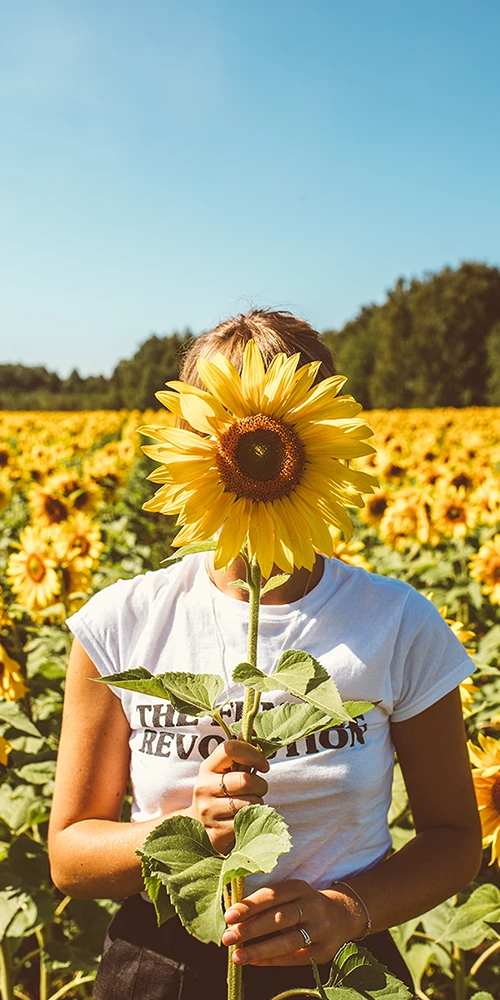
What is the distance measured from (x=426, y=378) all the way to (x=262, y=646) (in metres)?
48.0

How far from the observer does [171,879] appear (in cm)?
102

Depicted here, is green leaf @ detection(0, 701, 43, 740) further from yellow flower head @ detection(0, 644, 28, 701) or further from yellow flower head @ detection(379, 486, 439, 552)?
yellow flower head @ detection(379, 486, 439, 552)

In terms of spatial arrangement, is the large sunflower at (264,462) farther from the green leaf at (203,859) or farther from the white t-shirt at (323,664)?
the white t-shirt at (323,664)

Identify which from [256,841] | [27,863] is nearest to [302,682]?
[256,841]

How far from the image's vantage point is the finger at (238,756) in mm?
1062

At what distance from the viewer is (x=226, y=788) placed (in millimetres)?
1086

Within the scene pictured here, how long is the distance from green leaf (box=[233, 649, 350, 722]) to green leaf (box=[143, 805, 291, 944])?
0.17 m

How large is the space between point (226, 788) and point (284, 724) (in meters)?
0.12

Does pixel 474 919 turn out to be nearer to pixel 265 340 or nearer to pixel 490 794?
pixel 490 794

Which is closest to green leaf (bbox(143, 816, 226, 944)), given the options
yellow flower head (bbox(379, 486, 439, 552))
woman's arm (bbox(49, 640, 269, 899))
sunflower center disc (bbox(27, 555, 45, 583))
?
woman's arm (bbox(49, 640, 269, 899))

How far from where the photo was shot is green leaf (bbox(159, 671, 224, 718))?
1.05 metres

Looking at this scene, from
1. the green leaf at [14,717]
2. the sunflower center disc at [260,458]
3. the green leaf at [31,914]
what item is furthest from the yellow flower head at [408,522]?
the sunflower center disc at [260,458]

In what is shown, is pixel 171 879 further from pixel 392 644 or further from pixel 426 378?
pixel 426 378

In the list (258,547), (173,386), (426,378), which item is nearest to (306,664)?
(258,547)
